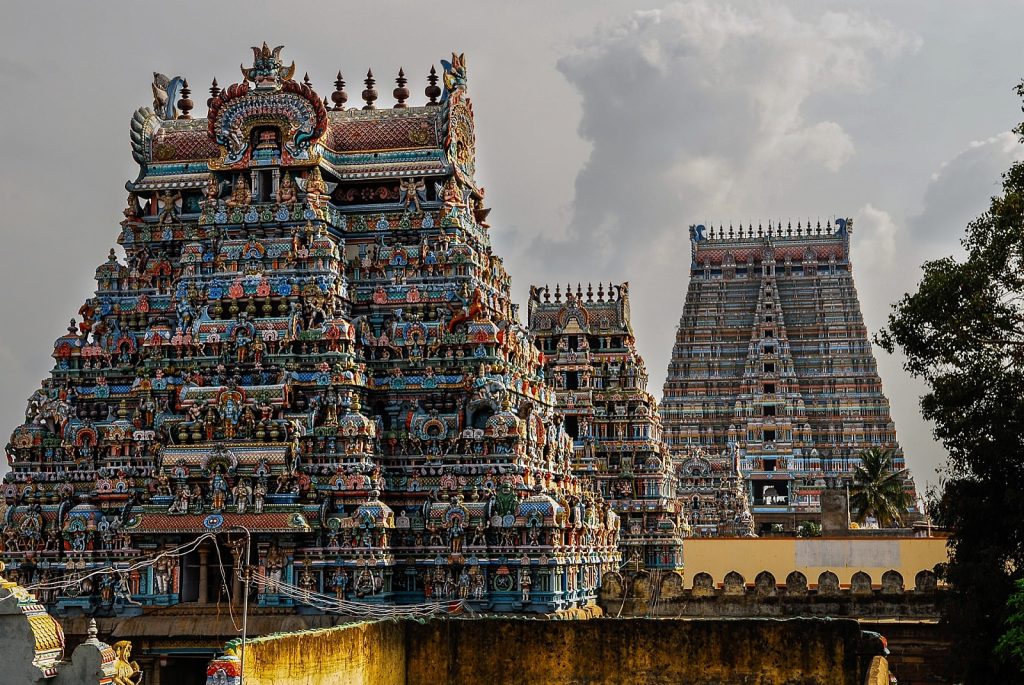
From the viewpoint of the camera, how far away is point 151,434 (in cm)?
4306

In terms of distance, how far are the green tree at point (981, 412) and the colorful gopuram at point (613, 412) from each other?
2411 centimetres

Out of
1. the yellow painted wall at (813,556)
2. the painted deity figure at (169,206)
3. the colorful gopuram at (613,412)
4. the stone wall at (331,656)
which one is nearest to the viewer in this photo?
the stone wall at (331,656)

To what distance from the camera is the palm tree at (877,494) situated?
83.4 m

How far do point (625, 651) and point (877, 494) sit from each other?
187 ft

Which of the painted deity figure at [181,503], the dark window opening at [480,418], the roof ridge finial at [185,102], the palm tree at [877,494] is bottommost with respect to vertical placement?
the painted deity figure at [181,503]

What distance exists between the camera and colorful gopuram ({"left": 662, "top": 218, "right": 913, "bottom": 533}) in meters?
95.8

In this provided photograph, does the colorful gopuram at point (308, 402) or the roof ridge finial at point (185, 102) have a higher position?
the roof ridge finial at point (185, 102)

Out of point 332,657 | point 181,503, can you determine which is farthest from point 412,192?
point 332,657

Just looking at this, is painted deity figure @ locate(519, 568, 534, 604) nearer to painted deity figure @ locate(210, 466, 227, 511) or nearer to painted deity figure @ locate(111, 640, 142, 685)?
painted deity figure @ locate(210, 466, 227, 511)

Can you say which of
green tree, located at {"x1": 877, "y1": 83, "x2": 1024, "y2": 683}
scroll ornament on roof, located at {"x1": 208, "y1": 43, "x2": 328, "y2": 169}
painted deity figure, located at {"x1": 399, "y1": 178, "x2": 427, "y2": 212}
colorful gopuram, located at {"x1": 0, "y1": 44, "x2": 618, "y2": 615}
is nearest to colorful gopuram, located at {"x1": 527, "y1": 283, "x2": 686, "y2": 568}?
colorful gopuram, located at {"x1": 0, "y1": 44, "x2": 618, "y2": 615}

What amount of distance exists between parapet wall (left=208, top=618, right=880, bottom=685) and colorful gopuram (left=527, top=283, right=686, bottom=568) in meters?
27.0

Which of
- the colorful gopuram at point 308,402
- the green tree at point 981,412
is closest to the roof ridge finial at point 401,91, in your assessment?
the colorful gopuram at point 308,402

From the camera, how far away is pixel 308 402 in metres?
41.5

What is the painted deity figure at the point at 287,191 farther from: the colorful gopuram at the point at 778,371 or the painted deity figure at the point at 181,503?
the colorful gopuram at the point at 778,371
